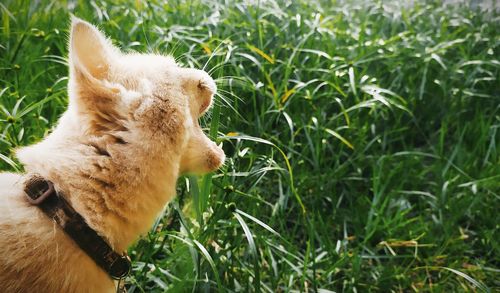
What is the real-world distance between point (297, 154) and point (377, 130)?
32.9 inches

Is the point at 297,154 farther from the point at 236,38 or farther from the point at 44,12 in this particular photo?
the point at 44,12

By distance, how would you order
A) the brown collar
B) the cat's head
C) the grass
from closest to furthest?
the brown collar < the cat's head < the grass

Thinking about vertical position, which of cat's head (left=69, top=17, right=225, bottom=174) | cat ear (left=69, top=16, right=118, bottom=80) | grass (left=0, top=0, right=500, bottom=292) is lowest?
grass (left=0, top=0, right=500, bottom=292)

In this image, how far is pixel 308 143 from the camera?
3.12m

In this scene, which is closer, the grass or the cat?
the cat

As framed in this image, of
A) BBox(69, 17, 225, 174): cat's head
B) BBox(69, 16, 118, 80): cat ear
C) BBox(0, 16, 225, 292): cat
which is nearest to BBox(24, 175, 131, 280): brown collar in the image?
BBox(0, 16, 225, 292): cat

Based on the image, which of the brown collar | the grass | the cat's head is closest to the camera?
the brown collar

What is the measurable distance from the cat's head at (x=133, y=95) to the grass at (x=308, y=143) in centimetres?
47

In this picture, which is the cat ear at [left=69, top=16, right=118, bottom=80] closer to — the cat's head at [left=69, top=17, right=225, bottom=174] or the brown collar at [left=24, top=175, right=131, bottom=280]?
the cat's head at [left=69, top=17, right=225, bottom=174]

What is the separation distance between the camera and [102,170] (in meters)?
1.61

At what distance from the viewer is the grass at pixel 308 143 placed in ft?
8.07

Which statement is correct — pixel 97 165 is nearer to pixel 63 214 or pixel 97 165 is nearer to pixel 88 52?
pixel 63 214

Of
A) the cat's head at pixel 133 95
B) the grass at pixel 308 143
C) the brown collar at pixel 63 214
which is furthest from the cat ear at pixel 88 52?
the grass at pixel 308 143

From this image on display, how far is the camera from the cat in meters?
1.55
